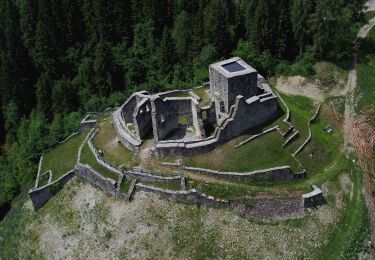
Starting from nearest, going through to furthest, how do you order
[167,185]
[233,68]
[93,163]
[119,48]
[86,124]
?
[167,185], [93,163], [233,68], [86,124], [119,48]

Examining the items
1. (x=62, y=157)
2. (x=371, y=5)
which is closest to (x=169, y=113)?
(x=62, y=157)

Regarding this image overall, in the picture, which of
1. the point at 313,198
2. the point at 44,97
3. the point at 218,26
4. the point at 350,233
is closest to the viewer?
the point at 350,233

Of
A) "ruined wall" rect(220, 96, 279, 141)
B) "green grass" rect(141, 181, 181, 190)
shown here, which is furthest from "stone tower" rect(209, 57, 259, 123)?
"green grass" rect(141, 181, 181, 190)

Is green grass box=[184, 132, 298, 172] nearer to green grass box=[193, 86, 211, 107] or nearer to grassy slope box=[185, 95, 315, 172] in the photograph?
grassy slope box=[185, 95, 315, 172]

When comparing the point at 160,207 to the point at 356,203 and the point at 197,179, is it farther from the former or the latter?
the point at 356,203

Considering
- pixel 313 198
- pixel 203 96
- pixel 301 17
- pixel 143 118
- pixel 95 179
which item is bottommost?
pixel 313 198

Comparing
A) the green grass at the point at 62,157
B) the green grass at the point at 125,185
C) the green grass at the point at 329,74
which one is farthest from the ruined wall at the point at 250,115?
the green grass at the point at 62,157

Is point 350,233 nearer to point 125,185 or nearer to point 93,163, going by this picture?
point 125,185

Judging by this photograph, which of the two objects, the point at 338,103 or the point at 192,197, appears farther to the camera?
the point at 338,103
